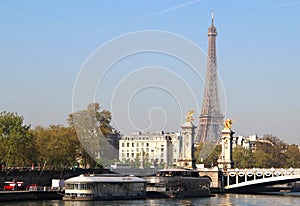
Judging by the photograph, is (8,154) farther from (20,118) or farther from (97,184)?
(97,184)

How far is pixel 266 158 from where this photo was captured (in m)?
110

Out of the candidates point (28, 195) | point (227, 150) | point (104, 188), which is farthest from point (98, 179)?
point (227, 150)

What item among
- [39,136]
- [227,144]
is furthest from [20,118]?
[227,144]

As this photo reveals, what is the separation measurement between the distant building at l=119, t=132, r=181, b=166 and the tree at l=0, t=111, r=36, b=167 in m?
45.2

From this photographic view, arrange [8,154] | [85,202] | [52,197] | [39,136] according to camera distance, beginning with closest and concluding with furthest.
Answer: [85,202]
[52,197]
[8,154]
[39,136]

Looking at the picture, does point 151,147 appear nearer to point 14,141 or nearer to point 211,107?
point 211,107

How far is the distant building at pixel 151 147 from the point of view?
4460 inches

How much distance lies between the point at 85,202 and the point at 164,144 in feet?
197

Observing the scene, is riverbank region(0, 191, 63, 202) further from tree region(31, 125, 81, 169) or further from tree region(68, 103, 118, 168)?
tree region(68, 103, 118, 168)

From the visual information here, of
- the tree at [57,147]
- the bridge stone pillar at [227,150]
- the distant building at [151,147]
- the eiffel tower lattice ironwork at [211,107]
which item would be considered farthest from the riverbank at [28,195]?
the eiffel tower lattice ironwork at [211,107]

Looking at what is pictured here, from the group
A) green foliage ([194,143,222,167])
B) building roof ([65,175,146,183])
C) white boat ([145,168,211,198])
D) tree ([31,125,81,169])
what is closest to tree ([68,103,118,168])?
tree ([31,125,81,169])

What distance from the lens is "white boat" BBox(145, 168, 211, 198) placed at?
6688 centimetres

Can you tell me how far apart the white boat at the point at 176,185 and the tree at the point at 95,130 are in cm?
789

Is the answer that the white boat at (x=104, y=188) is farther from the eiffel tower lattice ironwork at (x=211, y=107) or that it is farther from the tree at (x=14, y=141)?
the eiffel tower lattice ironwork at (x=211, y=107)
